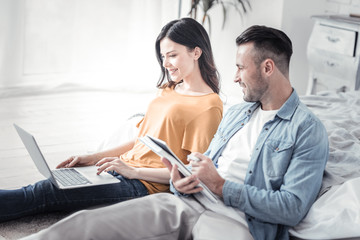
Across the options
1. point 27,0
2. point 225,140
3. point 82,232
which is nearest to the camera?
point 82,232

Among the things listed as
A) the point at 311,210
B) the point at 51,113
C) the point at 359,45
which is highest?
the point at 359,45

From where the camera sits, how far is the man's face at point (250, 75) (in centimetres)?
188

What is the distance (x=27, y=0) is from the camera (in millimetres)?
4598

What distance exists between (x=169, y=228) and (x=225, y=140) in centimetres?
42

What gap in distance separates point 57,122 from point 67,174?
190cm

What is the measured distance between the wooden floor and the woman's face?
1035 millimetres

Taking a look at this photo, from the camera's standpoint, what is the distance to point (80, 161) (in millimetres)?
2340

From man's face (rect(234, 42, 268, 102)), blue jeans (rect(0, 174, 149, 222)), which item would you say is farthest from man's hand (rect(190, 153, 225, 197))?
blue jeans (rect(0, 174, 149, 222))

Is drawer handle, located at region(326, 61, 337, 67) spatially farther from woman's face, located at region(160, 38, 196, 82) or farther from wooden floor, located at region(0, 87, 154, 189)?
woman's face, located at region(160, 38, 196, 82)

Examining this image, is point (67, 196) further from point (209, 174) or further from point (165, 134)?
point (209, 174)

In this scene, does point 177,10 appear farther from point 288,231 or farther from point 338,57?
point 288,231

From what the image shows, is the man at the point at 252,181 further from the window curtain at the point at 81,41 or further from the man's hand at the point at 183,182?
the window curtain at the point at 81,41

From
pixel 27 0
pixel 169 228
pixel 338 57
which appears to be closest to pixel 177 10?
pixel 27 0

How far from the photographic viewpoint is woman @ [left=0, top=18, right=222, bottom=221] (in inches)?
85.0
